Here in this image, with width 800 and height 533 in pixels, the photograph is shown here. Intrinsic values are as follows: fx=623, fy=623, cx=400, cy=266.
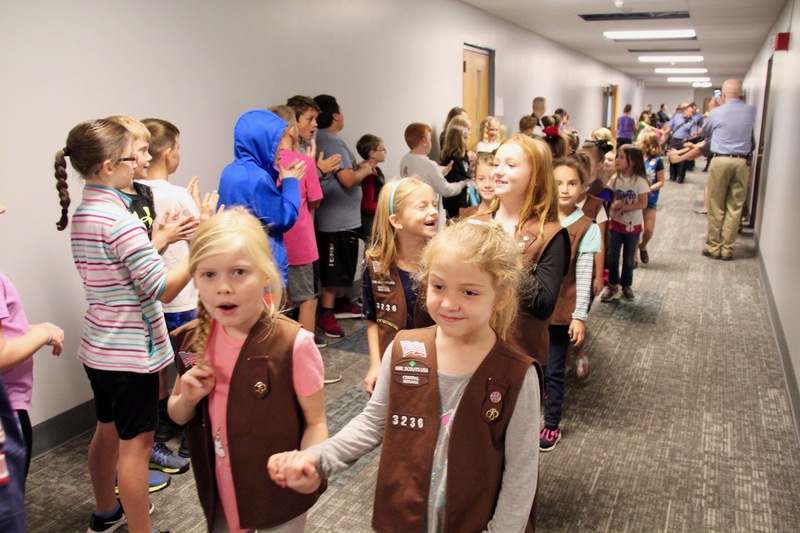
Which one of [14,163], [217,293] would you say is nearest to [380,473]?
[217,293]

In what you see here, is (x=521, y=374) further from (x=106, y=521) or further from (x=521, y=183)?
(x=106, y=521)

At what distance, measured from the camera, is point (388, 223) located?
204 cm

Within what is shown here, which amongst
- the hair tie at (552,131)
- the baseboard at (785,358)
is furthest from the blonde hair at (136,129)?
the baseboard at (785,358)

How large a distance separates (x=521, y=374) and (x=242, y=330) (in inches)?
24.4

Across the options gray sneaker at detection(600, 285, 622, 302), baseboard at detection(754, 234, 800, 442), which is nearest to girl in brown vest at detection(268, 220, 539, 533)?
baseboard at detection(754, 234, 800, 442)

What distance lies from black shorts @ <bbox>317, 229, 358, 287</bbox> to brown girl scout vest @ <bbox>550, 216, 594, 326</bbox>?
2075 mm

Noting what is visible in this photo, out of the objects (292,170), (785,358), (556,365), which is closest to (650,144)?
(785,358)

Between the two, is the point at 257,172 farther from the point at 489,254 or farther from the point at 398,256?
the point at 489,254

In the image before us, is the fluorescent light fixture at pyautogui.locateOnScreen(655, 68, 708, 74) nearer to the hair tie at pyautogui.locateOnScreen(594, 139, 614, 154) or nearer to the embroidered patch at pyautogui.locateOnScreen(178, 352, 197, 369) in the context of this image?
the hair tie at pyautogui.locateOnScreen(594, 139, 614, 154)

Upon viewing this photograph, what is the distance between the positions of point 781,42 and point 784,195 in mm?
1860

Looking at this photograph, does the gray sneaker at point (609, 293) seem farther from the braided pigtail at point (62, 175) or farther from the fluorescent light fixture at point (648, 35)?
the fluorescent light fixture at point (648, 35)

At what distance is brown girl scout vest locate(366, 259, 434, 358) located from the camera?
78.4 inches

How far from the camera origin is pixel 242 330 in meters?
1.40

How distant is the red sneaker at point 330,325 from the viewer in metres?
4.29
